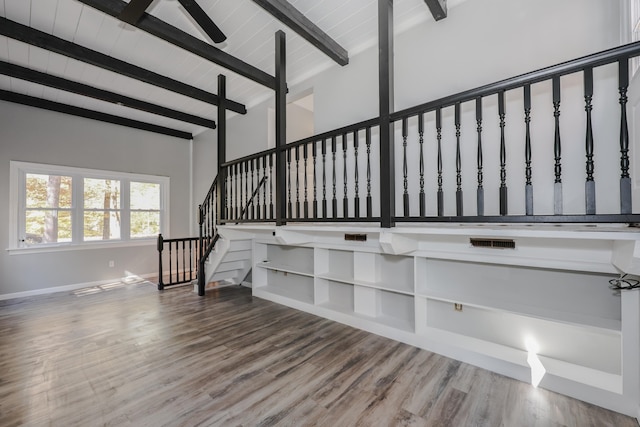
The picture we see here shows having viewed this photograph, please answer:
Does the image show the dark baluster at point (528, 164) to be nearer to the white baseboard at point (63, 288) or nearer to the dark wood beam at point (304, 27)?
the dark wood beam at point (304, 27)

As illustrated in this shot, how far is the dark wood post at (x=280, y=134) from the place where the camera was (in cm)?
350

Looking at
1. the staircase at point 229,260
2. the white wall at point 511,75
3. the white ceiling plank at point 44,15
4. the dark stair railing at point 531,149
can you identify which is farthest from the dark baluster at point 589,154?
the white ceiling plank at point 44,15

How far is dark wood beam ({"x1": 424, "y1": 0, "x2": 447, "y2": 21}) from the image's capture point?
112 inches

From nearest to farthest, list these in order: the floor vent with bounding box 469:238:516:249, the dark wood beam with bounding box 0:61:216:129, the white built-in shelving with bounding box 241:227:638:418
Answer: the white built-in shelving with bounding box 241:227:638:418 < the floor vent with bounding box 469:238:516:249 < the dark wood beam with bounding box 0:61:216:129

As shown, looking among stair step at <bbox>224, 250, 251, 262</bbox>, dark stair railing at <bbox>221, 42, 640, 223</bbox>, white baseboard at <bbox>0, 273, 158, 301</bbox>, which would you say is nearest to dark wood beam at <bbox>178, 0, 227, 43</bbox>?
dark stair railing at <bbox>221, 42, 640, 223</bbox>

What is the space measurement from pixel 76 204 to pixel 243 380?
17.8ft

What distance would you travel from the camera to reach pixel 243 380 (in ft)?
7.41

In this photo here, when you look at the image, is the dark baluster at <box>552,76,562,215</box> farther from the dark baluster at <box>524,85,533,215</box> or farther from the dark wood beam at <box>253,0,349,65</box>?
the dark wood beam at <box>253,0,349,65</box>

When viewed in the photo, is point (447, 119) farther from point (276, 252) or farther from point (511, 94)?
point (276, 252)

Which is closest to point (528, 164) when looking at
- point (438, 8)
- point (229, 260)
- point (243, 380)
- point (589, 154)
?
point (589, 154)

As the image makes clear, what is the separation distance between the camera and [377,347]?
2.81 metres

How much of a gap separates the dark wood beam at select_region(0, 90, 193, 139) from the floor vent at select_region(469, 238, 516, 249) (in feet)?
22.1

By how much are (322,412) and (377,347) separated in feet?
3.51

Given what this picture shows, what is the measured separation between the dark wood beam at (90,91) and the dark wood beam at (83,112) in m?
1.03
